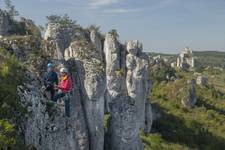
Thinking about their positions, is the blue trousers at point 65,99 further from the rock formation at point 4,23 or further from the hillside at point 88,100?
the rock formation at point 4,23

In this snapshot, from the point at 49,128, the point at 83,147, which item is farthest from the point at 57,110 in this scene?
the point at 83,147

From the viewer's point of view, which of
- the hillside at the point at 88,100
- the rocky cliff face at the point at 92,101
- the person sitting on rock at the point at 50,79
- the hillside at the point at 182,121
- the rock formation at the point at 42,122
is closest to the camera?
the rock formation at the point at 42,122

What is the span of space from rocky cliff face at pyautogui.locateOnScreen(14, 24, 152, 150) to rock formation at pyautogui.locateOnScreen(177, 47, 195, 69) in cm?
8244

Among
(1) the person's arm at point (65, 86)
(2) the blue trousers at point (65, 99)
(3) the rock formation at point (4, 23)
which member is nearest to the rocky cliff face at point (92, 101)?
(2) the blue trousers at point (65, 99)

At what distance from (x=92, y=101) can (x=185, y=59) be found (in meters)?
124

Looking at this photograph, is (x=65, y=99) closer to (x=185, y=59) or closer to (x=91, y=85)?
(x=91, y=85)

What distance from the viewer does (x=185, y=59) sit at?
147500 millimetres

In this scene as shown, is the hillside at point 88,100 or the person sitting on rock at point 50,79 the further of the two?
the person sitting on rock at point 50,79

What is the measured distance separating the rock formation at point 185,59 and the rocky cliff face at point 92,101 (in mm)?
82435

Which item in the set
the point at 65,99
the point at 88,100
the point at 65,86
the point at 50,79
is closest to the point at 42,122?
the point at 50,79

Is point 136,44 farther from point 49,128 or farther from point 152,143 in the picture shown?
point 49,128

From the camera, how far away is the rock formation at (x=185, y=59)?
138 metres

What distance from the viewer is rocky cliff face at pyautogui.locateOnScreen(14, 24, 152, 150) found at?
15016 millimetres

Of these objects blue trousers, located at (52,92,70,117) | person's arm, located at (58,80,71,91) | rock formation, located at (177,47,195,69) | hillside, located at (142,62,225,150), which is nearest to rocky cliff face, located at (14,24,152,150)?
blue trousers, located at (52,92,70,117)
